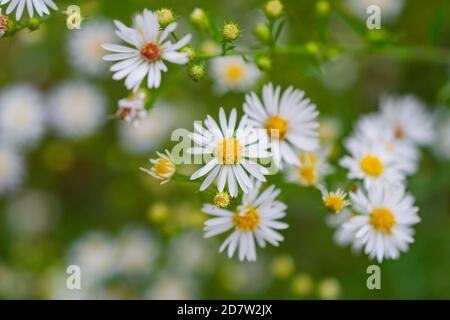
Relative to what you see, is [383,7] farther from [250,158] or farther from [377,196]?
[250,158]

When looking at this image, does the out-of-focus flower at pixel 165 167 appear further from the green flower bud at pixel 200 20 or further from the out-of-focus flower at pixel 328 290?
the out-of-focus flower at pixel 328 290

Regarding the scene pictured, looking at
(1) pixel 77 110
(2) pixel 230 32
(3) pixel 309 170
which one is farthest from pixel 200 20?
(1) pixel 77 110

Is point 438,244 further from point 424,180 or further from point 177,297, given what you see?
point 177,297

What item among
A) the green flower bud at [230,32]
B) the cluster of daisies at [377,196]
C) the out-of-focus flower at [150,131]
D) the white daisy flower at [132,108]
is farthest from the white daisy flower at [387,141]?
the out-of-focus flower at [150,131]

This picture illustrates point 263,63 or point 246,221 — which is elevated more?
point 263,63

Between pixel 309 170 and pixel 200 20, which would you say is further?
pixel 309 170
